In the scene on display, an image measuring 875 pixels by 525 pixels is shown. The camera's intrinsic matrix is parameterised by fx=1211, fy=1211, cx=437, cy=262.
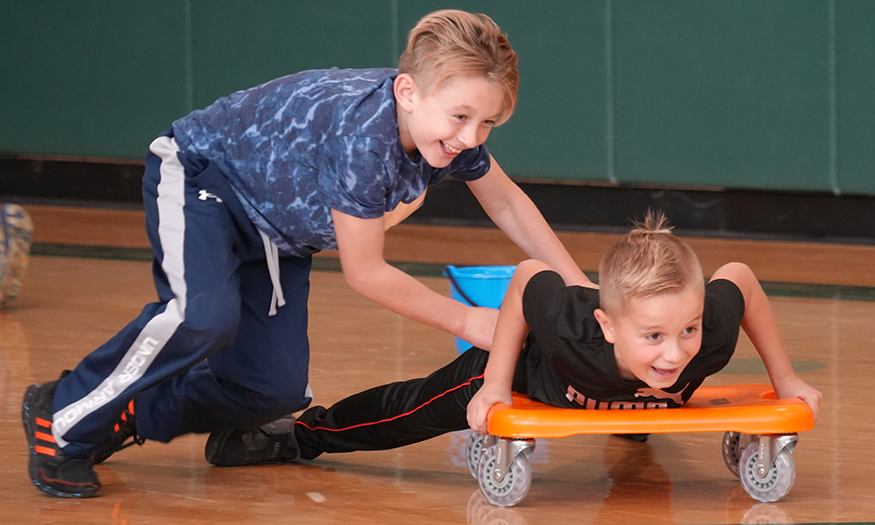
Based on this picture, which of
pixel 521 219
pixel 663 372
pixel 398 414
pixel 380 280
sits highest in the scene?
pixel 521 219

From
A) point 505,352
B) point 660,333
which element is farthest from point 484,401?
point 660,333

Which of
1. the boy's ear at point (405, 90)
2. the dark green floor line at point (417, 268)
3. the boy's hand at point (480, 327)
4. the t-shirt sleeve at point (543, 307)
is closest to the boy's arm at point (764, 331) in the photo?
the t-shirt sleeve at point (543, 307)

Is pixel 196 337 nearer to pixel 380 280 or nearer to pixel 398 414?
pixel 380 280

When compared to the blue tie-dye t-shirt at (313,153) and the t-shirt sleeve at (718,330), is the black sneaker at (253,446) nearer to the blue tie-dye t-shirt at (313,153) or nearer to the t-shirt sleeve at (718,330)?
the blue tie-dye t-shirt at (313,153)

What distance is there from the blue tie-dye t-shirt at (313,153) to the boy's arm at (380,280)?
29mm

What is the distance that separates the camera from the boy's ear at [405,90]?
1891 millimetres

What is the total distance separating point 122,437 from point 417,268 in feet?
7.01

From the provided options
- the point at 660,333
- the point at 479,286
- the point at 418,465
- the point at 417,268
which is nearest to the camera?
the point at 660,333

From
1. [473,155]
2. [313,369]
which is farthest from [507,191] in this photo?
[313,369]

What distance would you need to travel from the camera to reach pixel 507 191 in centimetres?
225

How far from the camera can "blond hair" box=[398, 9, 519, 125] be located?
1.83 meters

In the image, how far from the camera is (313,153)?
6.49 feet

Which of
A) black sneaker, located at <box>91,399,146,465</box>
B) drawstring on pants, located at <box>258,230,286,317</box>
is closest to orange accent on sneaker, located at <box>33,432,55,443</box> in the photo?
black sneaker, located at <box>91,399,146,465</box>

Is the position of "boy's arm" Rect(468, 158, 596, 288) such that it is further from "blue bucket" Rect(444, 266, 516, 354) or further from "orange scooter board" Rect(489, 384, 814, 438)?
"blue bucket" Rect(444, 266, 516, 354)
